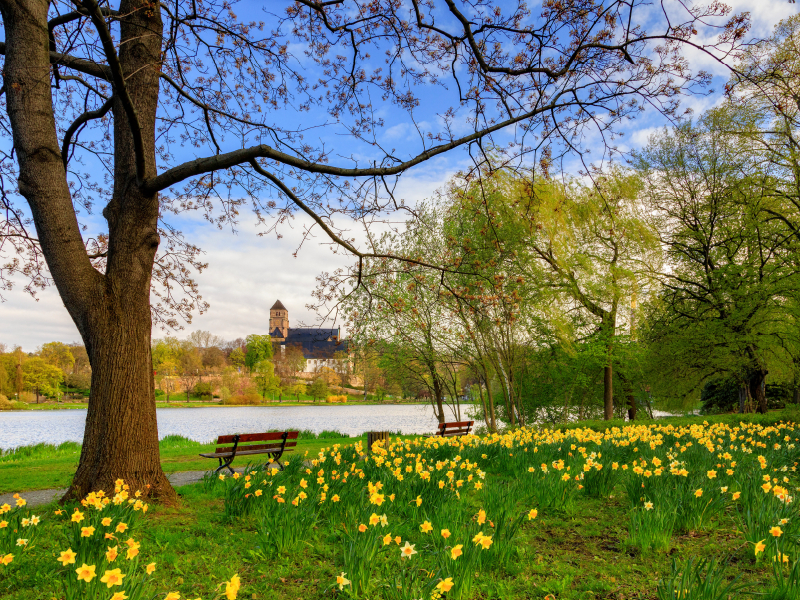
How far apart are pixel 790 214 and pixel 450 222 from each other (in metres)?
11.6

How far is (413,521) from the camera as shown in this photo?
12.9 feet

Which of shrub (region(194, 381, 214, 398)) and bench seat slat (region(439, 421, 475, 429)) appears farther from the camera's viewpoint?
shrub (region(194, 381, 214, 398))

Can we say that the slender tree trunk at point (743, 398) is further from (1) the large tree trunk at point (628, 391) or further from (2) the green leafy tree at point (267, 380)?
(2) the green leafy tree at point (267, 380)

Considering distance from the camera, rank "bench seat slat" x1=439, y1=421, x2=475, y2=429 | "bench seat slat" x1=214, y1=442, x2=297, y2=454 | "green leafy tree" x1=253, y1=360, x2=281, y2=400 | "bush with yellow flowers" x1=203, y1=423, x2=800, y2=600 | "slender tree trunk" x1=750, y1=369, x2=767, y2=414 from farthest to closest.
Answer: "green leafy tree" x1=253, y1=360, x2=281, y2=400 < "slender tree trunk" x1=750, y1=369, x2=767, y2=414 < "bench seat slat" x1=439, y1=421, x2=475, y2=429 < "bench seat slat" x1=214, y1=442, x2=297, y2=454 < "bush with yellow flowers" x1=203, y1=423, x2=800, y2=600

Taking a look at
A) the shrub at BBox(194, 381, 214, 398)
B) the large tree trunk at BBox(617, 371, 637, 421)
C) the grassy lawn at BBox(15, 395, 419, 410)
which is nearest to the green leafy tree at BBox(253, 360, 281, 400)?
the grassy lawn at BBox(15, 395, 419, 410)

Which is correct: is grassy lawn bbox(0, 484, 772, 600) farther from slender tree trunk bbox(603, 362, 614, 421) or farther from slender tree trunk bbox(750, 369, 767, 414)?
slender tree trunk bbox(750, 369, 767, 414)

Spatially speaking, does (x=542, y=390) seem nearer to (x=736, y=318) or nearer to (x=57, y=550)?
(x=736, y=318)

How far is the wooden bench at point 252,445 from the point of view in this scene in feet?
23.3

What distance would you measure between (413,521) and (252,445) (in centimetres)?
430

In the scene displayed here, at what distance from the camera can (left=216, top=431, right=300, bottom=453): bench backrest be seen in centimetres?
719

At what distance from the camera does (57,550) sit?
343 centimetres

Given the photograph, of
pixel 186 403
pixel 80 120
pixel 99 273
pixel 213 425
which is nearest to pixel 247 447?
pixel 99 273

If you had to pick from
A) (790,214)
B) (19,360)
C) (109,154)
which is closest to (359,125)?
(109,154)

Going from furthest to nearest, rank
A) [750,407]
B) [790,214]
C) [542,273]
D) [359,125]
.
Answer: [750,407], [542,273], [790,214], [359,125]
